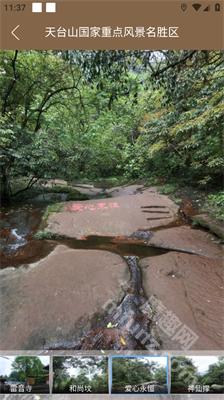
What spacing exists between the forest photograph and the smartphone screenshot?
0.02m

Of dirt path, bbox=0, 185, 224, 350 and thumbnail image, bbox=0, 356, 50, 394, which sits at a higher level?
thumbnail image, bbox=0, 356, 50, 394

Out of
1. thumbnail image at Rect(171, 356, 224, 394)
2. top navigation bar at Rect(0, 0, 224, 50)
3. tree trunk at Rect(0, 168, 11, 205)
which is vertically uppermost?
top navigation bar at Rect(0, 0, 224, 50)

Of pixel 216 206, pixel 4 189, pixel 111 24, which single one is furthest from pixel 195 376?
pixel 4 189

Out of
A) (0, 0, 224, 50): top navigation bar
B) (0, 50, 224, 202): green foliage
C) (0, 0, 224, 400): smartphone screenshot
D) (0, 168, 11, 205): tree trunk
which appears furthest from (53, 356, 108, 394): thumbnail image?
(0, 168, 11, 205): tree trunk

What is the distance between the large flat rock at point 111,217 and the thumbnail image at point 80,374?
98.5 inches

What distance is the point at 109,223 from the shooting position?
422cm

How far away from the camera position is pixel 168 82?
8.61 ft

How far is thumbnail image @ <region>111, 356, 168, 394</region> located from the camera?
3.65 feet

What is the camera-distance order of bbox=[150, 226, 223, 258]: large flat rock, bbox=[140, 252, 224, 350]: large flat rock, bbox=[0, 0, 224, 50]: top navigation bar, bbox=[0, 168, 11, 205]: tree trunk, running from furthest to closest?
bbox=[0, 168, 11, 205]: tree trunk → bbox=[150, 226, 223, 258]: large flat rock → bbox=[140, 252, 224, 350]: large flat rock → bbox=[0, 0, 224, 50]: top navigation bar

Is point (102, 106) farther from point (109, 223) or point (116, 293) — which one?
point (116, 293)

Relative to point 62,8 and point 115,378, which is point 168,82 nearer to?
point 62,8

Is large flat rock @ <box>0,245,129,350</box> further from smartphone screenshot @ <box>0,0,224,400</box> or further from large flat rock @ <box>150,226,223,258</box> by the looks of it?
large flat rock @ <box>150,226,223,258</box>

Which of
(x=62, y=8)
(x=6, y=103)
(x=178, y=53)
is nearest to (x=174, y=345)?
(x=62, y=8)

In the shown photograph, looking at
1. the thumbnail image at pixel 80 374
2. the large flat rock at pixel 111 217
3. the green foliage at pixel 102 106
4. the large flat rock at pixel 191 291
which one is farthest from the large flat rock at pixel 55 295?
the green foliage at pixel 102 106
